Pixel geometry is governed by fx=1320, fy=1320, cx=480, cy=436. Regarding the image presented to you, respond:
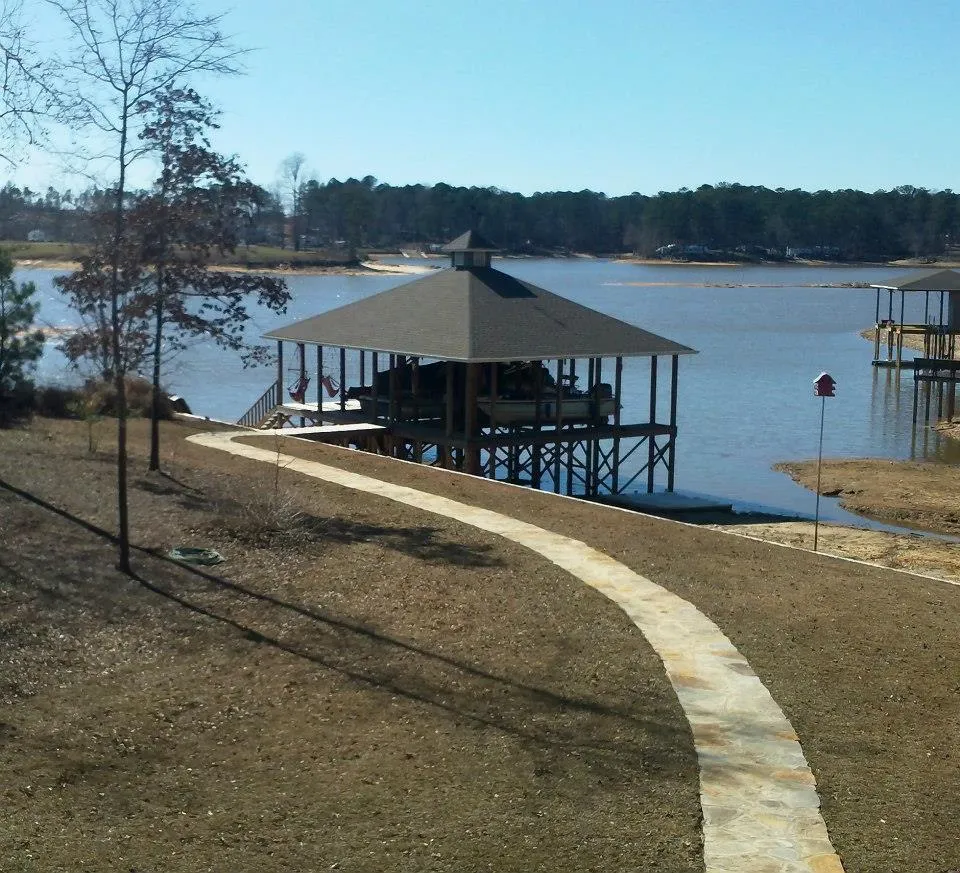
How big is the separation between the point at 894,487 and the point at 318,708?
25568mm

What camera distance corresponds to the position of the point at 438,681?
1009cm

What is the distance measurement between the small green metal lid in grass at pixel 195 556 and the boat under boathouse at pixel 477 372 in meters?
12.7

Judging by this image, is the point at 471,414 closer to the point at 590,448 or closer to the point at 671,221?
the point at 590,448

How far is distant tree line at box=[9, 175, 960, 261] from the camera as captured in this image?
16238 cm

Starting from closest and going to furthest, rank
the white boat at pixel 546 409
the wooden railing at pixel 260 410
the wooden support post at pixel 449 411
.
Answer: the wooden support post at pixel 449 411 → the white boat at pixel 546 409 → the wooden railing at pixel 260 410

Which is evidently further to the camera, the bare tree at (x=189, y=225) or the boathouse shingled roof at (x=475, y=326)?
the boathouse shingled roof at (x=475, y=326)

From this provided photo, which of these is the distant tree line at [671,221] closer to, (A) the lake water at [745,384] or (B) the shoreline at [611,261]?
(B) the shoreline at [611,261]

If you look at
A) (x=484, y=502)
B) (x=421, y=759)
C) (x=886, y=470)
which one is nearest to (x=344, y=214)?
(x=886, y=470)

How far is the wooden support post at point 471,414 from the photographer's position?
88.8 feet

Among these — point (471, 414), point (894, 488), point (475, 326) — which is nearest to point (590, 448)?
point (471, 414)

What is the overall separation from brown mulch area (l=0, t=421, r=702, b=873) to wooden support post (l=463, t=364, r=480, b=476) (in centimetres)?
1199

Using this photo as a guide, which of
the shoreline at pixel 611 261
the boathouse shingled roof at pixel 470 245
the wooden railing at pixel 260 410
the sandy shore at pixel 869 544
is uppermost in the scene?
the shoreline at pixel 611 261

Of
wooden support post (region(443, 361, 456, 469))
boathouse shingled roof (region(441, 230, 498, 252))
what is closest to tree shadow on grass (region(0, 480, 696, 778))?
wooden support post (region(443, 361, 456, 469))

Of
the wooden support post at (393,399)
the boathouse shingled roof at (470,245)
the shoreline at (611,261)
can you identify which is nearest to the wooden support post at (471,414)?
the wooden support post at (393,399)
